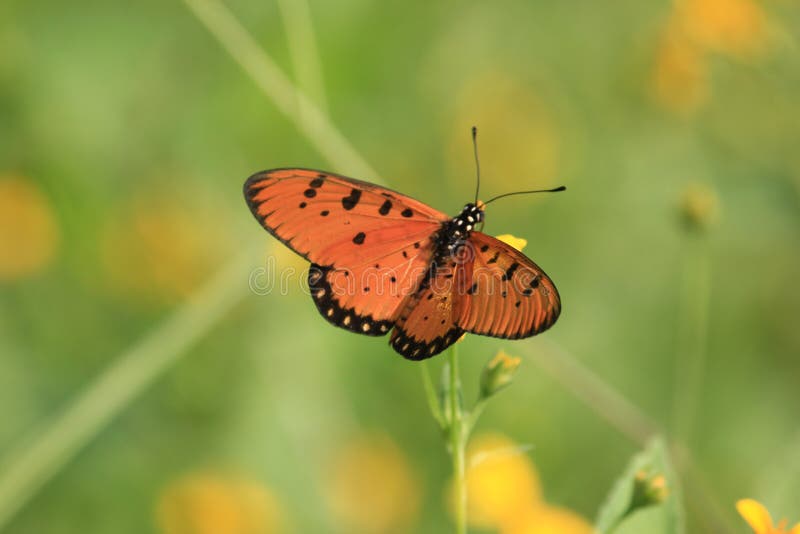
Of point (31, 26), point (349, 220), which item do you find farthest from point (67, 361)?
point (349, 220)

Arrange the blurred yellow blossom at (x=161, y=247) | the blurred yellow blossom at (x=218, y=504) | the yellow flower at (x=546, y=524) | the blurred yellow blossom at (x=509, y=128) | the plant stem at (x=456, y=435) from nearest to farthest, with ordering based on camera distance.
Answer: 1. the plant stem at (x=456, y=435)
2. the yellow flower at (x=546, y=524)
3. the blurred yellow blossom at (x=218, y=504)
4. the blurred yellow blossom at (x=161, y=247)
5. the blurred yellow blossom at (x=509, y=128)

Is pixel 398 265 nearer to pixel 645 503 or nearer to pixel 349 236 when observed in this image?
pixel 349 236

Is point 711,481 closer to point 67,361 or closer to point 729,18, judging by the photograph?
point 729,18

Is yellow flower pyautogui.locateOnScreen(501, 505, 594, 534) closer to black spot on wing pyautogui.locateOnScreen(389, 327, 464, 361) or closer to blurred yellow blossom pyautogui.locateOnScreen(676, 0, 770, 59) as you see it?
black spot on wing pyautogui.locateOnScreen(389, 327, 464, 361)

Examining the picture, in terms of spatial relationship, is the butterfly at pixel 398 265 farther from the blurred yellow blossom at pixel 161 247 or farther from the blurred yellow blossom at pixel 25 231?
the blurred yellow blossom at pixel 25 231

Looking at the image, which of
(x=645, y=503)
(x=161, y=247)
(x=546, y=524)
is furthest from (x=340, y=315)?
(x=161, y=247)

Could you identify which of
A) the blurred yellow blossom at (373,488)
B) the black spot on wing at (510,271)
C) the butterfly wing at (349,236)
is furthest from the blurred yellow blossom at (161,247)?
the black spot on wing at (510,271)

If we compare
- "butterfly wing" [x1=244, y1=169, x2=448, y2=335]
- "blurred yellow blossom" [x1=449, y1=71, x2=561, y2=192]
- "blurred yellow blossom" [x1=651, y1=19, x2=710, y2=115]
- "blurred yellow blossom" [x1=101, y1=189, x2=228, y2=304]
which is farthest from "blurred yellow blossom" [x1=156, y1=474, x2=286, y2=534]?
"blurred yellow blossom" [x1=651, y1=19, x2=710, y2=115]
